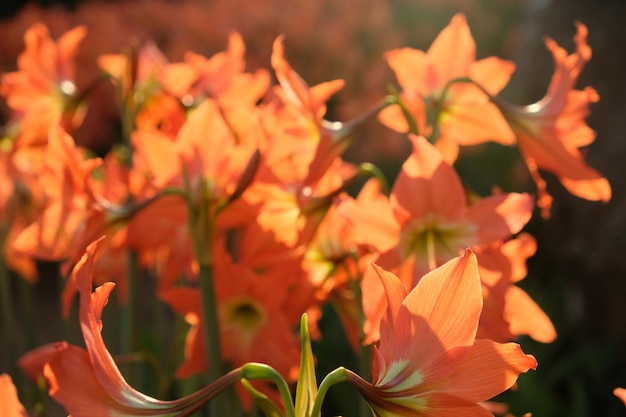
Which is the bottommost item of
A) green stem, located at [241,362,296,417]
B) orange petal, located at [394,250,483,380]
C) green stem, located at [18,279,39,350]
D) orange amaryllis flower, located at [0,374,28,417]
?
green stem, located at [18,279,39,350]

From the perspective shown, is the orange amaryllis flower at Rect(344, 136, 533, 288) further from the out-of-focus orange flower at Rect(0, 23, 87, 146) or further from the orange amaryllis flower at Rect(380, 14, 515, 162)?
the out-of-focus orange flower at Rect(0, 23, 87, 146)

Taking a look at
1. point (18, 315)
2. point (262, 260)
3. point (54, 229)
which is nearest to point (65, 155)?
point (54, 229)

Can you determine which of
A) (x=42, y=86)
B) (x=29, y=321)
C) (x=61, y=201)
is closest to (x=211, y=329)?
(x=61, y=201)

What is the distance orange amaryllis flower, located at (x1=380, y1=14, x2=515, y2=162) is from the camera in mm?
1242

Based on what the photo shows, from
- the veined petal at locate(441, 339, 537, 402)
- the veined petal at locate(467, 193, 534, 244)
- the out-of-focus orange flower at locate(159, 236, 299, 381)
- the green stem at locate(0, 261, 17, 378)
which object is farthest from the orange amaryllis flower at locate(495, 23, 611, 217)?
the green stem at locate(0, 261, 17, 378)

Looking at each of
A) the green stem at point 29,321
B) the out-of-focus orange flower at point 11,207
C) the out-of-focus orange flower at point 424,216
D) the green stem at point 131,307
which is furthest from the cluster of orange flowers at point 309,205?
the green stem at point 29,321

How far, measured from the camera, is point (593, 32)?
129 inches

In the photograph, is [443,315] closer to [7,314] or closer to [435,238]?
[435,238]

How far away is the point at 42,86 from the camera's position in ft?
5.51

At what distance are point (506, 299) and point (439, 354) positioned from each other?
0.45m

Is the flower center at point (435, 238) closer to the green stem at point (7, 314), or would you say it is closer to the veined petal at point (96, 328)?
the veined petal at point (96, 328)

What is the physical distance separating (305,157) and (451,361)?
0.60 m

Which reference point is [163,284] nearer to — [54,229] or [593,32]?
[54,229]

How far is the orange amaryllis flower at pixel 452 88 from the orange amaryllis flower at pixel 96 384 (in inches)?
24.0
